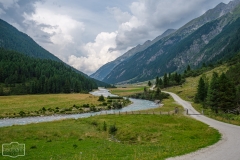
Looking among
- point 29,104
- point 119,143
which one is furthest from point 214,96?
point 29,104

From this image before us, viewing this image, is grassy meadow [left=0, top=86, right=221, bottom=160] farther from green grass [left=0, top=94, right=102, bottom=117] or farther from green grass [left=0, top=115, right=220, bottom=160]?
green grass [left=0, top=94, right=102, bottom=117]

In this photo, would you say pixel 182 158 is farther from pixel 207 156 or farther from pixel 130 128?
pixel 130 128

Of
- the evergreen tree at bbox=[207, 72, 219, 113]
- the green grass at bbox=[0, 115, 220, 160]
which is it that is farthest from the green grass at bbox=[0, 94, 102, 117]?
the evergreen tree at bbox=[207, 72, 219, 113]

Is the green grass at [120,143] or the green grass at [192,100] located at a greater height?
the green grass at [192,100]

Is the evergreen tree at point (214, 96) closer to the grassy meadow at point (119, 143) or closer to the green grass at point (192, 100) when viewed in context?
the green grass at point (192, 100)

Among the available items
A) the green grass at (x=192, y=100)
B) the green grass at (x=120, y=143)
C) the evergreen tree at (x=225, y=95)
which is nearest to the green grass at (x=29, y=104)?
the green grass at (x=120, y=143)

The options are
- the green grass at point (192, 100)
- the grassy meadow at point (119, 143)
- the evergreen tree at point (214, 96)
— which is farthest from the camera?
the evergreen tree at point (214, 96)

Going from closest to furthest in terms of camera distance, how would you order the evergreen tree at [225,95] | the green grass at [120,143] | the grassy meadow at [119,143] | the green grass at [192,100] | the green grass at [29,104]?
the grassy meadow at [119,143]
the green grass at [120,143]
the green grass at [192,100]
the evergreen tree at [225,95]
the green grass at [29,104]

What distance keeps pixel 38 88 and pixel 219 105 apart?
147435 millimetres

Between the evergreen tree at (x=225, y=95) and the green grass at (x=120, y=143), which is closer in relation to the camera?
the green grass at (x=120, y=143)

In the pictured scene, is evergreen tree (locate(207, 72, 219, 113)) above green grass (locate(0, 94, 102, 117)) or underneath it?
above

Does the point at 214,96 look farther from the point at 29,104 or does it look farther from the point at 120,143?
the point at 29,104

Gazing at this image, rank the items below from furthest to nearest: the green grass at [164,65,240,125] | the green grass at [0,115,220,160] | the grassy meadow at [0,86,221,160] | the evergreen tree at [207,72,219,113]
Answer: the evergreen tree at [207,72,219,113], the green grass at [164,65,240,125], the green grass at [0,115,220,160], the grassy meadow at [0,86,221,160]

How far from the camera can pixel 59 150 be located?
27.3 meters
